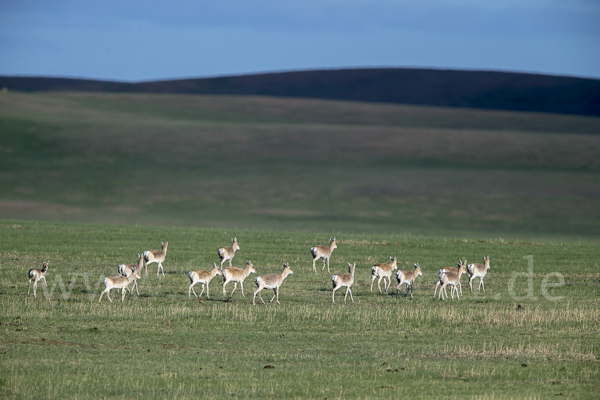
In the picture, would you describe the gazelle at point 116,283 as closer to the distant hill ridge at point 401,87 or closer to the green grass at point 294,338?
the green grass at point 294,338

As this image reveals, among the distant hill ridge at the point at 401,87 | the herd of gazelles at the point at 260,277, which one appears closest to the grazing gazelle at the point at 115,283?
the herd of gazelles at the point at 260,277

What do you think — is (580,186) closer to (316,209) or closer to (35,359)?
(316,209)

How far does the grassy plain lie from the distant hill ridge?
13.2 metres

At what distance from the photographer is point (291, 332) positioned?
59.3 feet

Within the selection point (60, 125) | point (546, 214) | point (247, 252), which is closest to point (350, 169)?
point (546, 214)

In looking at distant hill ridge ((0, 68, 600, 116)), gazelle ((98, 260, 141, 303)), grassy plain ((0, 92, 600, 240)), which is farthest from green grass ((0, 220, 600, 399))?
distant hill ridge ((0, 68, 600, 116))

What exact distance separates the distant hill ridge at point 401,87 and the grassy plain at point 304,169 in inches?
518

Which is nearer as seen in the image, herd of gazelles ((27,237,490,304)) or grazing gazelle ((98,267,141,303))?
grazing gazelle ((98,267,141,303))

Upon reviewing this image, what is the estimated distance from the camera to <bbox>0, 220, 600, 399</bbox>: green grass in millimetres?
13695

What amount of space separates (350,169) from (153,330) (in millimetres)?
61148

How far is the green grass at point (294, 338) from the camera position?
13.7 meters

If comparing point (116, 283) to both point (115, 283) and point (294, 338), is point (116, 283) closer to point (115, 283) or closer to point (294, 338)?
point (115, 283)

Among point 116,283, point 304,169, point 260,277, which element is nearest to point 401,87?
point 304,169

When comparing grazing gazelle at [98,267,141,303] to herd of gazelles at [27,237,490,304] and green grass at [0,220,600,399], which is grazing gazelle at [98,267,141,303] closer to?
herd of gazelles at [27,237,490,304]
